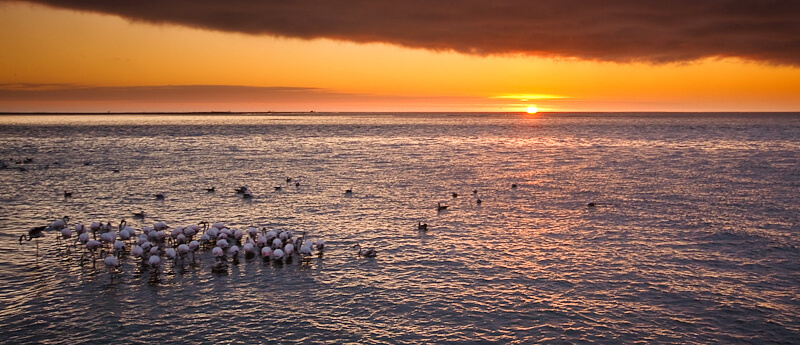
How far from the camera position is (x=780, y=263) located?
2209 centimetres

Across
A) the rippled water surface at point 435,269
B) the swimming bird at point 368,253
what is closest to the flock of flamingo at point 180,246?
the swimming bird at point 368,253

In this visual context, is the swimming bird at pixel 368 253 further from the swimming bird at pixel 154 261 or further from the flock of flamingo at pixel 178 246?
the swimming bird at pixel 154 261

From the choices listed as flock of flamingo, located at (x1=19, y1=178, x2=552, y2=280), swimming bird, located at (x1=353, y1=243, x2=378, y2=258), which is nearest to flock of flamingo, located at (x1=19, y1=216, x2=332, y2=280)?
flock of flamingo, located at (x1=19, y1=178, x2=552, y2=280)

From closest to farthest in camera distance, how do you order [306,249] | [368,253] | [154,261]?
1. [154,261]
2. [306,249]
3. [368,253]

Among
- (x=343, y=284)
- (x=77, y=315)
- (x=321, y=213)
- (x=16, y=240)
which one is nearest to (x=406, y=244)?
(x=343, y=284)

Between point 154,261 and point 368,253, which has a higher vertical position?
point 154,261

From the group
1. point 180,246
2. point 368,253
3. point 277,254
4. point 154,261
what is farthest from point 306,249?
point 154,261

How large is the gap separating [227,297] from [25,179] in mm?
40954

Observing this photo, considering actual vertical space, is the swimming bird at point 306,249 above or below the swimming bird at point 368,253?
above

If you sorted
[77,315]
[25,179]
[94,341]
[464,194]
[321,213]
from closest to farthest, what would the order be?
[94,341]
[77,315]
[321,213]
[464,194]
[25,179]

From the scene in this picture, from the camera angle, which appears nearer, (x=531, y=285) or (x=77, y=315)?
(x=77, y=315)

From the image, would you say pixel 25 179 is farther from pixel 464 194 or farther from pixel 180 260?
pixel 464 194

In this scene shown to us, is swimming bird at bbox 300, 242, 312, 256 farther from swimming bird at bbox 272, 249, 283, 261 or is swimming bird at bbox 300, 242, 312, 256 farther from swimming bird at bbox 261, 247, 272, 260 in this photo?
swimming bird at bbox 261, 247, 272, 260

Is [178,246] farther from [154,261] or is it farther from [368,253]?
[368,253]
